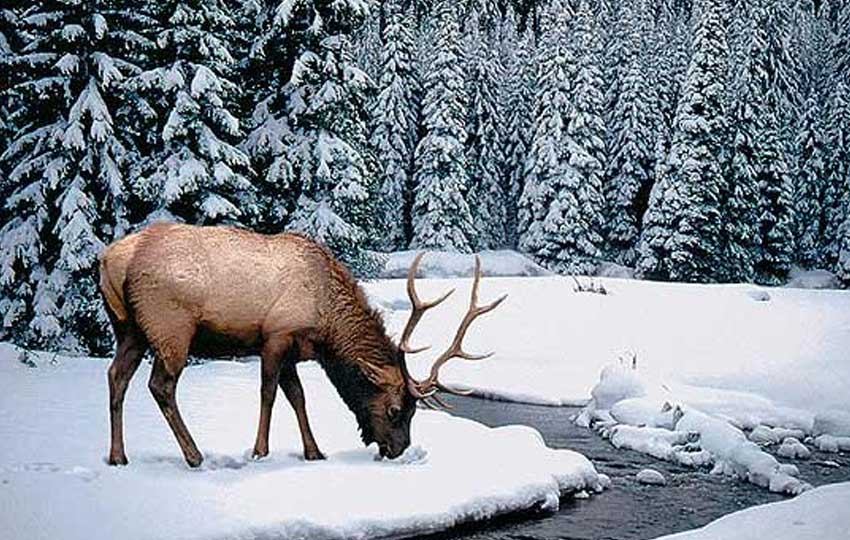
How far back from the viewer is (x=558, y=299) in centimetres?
1981

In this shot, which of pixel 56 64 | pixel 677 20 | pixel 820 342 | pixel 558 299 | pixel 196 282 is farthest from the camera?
pixel 677 20

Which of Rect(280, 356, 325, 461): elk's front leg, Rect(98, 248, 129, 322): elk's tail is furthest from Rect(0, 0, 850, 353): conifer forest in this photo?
Rect(280, 356, 325, 461): elk's front leg

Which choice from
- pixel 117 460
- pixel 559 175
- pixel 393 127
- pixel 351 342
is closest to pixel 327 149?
pixel 351 342

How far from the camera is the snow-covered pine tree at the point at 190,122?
13133mm

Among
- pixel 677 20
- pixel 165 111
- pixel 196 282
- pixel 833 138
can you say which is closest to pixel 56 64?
pixel 165 111

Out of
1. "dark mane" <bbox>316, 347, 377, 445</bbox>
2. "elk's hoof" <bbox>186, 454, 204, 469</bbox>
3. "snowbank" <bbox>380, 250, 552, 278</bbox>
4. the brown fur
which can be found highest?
the brown fur

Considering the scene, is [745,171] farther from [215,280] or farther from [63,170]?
[215,280]

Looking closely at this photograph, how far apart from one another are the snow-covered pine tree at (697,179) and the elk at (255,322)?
2367cm

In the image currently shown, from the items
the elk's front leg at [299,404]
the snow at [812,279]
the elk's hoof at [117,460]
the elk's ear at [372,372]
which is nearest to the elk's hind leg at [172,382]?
the elk's hoof at [117,460]

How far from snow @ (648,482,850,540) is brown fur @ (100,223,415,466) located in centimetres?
285

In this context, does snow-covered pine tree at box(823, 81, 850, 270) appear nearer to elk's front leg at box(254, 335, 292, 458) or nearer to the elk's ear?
the elk's ear

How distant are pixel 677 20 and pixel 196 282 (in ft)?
125

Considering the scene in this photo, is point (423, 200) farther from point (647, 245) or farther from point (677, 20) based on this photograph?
point (677, 20)

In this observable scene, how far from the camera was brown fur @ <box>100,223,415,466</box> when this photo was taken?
705 cm
